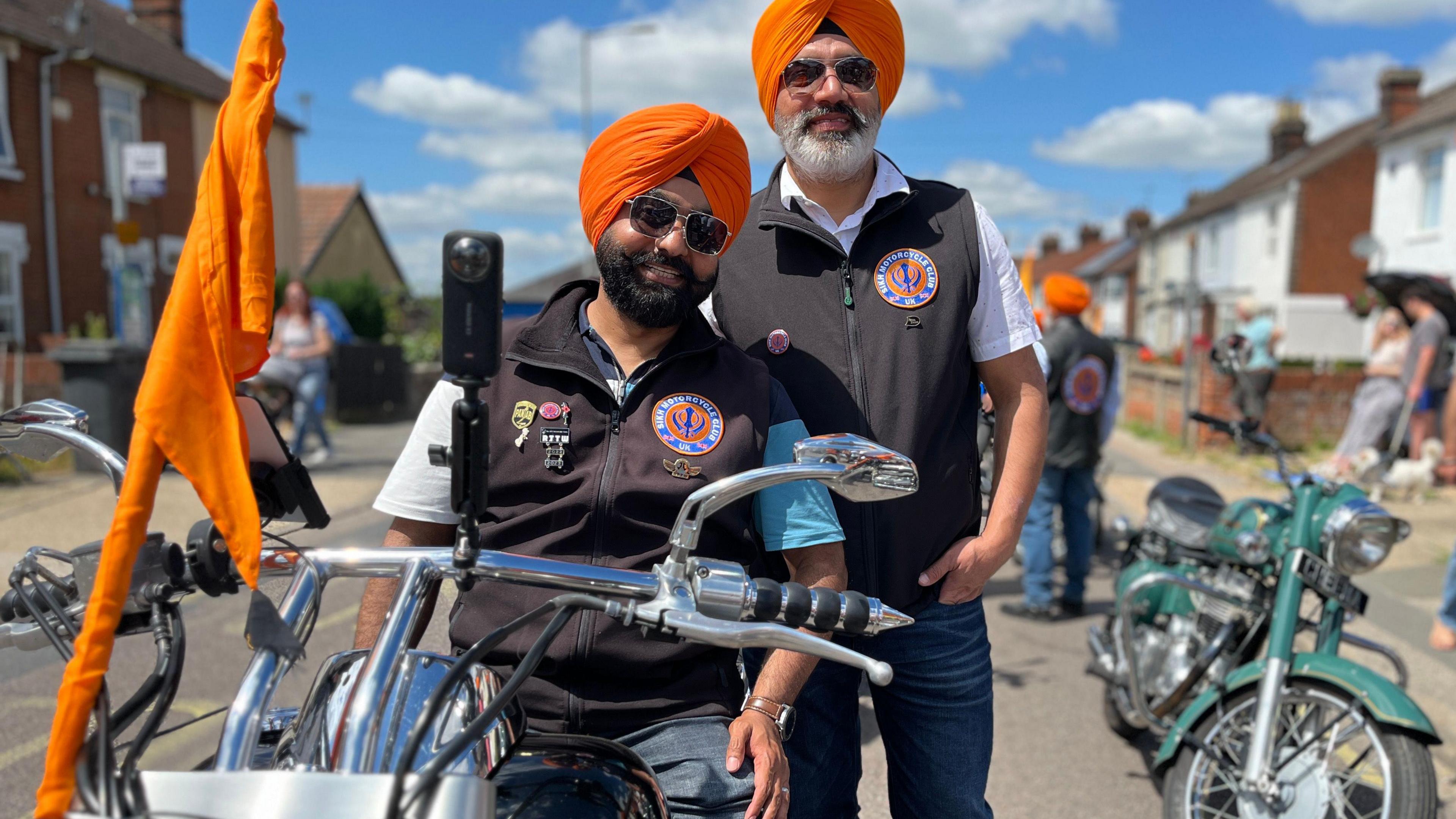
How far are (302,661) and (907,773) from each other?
4.90 feet

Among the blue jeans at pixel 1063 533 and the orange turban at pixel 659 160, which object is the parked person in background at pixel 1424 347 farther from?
the orange turban at pixel 659 160

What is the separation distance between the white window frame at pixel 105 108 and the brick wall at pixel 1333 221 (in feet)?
97.5

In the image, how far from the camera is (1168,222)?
45188 millimetres

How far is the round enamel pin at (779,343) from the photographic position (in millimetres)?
2238

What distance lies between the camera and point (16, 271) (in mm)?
16938

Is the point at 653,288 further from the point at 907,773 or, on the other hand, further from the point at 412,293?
the point at 412,293

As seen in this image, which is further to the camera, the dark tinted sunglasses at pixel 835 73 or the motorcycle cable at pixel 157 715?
the dark tinted sunglasses at pixel 835 73

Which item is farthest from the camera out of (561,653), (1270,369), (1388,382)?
(1270,369)

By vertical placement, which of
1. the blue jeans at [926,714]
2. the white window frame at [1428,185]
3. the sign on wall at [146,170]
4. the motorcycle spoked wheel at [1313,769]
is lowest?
the motorcycle spoked wheel at [1313,769]

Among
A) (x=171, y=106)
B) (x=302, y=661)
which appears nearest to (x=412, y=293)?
(x=171, y=106)

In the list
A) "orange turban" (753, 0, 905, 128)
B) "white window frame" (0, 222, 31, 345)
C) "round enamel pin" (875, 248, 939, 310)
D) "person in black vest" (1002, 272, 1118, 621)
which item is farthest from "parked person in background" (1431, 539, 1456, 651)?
"white window frame" (0, 222, 31, 345)

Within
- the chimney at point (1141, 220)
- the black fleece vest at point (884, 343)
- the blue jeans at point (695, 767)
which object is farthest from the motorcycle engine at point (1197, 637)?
the chimney at point (1141, 220)

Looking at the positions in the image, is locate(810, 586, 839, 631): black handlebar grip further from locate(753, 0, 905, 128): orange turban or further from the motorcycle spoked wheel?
the motorcycle spoked wheel

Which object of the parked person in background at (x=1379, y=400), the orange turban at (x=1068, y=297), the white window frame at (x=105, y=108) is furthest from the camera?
the white window frame at (x=105, y=108)
